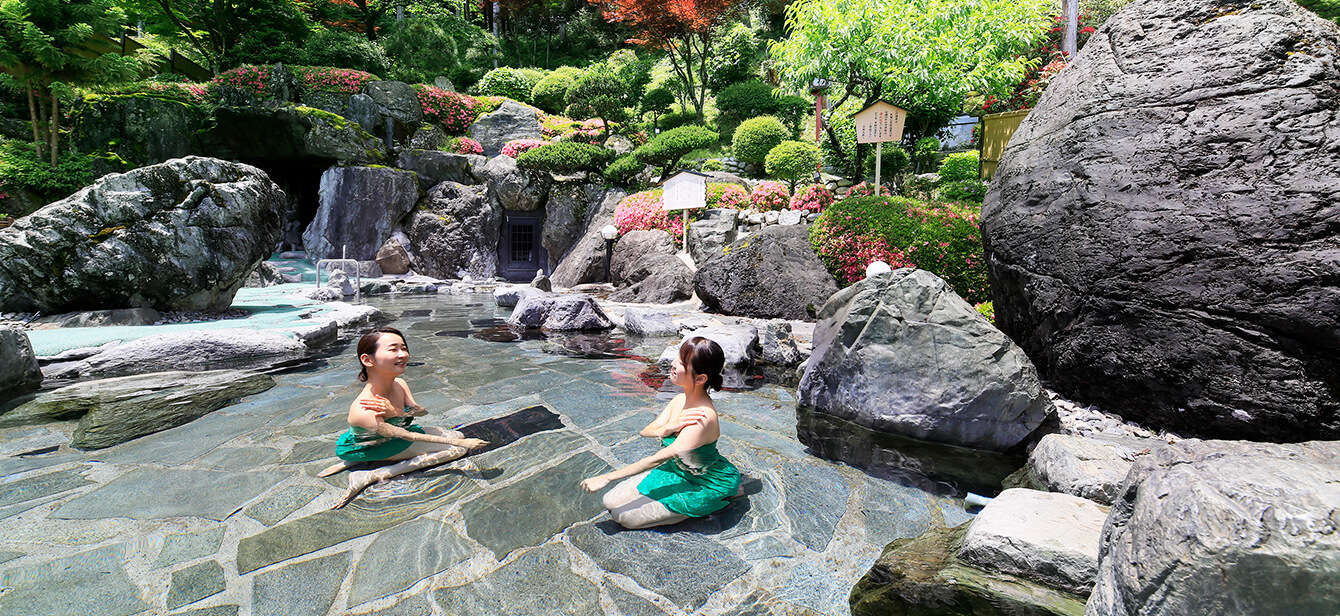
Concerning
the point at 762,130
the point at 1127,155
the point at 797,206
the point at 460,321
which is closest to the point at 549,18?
the point at 762,130

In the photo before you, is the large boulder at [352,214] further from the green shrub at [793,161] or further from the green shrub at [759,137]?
the green shrub at [793,161]

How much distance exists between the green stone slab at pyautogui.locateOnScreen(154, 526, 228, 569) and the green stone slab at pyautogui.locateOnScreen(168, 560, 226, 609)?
11cm

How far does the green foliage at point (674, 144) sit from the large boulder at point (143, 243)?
11.1m

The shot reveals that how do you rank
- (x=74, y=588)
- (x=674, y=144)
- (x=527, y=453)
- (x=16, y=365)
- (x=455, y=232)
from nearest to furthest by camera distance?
(x=74, y=588) → (x=527, y=453) → (x=16, y=365) → (x=674, y=144) → (x=455, y=232)

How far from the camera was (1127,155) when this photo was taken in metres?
4.49

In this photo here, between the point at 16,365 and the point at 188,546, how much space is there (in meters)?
4.54

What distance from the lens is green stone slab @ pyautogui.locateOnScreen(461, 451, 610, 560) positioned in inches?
114

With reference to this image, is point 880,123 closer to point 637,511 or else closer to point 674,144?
point 674,144

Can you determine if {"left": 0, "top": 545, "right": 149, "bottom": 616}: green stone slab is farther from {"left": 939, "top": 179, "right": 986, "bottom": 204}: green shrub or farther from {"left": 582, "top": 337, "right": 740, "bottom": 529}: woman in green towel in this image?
{"left": 939, "top": 179, "right": 986, "bottom": 204}: green shrub

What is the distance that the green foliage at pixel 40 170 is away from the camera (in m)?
14.5

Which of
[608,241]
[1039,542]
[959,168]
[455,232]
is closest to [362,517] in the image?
[1039,542]

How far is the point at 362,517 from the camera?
10.00ft

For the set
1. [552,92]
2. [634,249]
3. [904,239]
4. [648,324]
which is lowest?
[648,324]

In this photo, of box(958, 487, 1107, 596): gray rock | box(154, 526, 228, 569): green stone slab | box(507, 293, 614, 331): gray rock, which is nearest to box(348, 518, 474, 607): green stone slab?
box(154, 526, 228, 569): green stone slab
